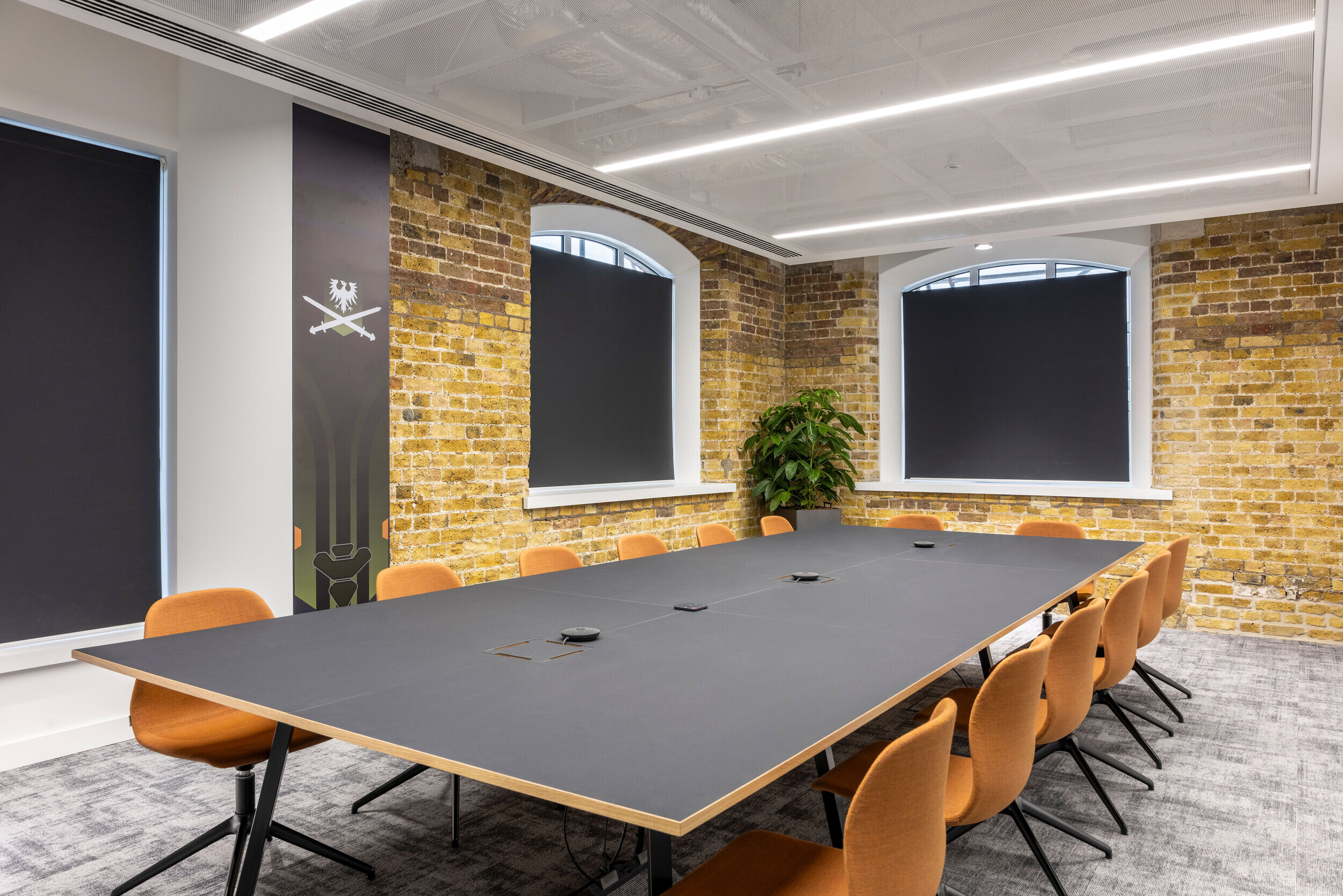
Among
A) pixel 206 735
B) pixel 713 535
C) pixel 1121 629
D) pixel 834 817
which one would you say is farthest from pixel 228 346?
pixel 1121 629

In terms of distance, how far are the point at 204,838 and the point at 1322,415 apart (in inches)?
293

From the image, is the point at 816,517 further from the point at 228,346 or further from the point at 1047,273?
the point at 228,346

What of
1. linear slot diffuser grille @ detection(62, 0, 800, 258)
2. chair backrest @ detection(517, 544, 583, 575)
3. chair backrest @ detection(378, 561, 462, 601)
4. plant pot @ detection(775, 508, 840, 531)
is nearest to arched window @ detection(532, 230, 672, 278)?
linear slot diffuser grille @ detection(62, 0, 800, 258)

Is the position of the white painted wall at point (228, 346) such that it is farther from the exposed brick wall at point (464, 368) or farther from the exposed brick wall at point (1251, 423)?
the exposed brick wall at point (1251, 423)

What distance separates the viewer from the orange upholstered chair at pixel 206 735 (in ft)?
8.36

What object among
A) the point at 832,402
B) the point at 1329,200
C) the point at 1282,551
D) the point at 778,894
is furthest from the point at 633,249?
the point at 778,894

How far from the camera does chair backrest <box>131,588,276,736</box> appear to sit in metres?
2.68

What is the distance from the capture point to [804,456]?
7.85m

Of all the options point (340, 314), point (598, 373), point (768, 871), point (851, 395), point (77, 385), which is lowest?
point (768, 871)

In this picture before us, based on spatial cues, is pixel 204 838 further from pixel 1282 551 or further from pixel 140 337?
pixel 1282 551

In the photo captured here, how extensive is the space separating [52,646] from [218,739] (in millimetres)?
1870

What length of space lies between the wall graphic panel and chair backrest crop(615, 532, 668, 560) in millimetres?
1393

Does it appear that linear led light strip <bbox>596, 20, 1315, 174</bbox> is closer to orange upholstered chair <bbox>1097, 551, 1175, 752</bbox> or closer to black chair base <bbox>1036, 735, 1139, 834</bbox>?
orange upholstered chair <bbox>1097, 551, 1175, 752</bbox>

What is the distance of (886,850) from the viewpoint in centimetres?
159
